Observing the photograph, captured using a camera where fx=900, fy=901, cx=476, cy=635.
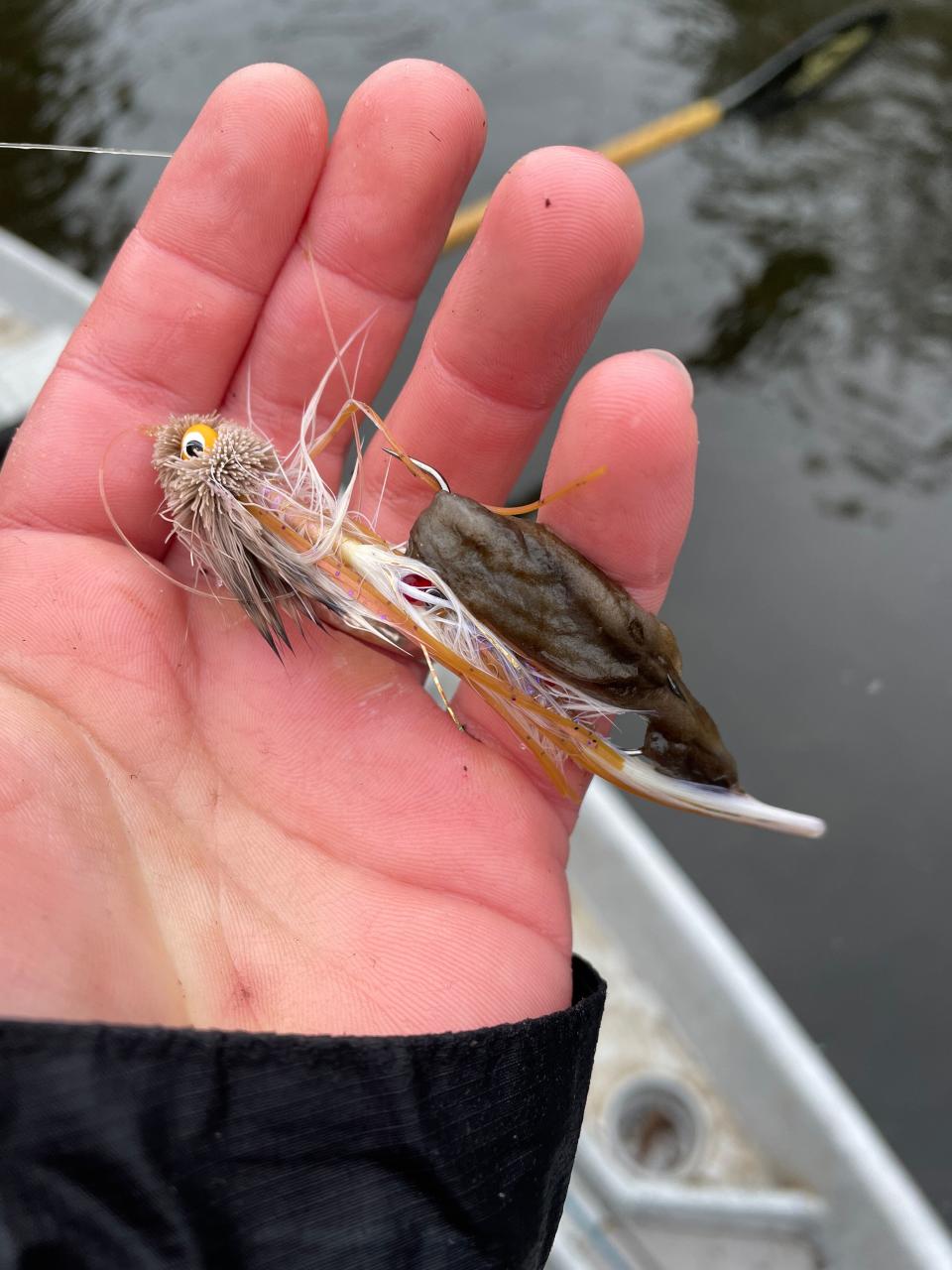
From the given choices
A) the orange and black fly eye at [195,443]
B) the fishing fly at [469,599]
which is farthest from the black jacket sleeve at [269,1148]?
the orange and black fly eye at [195,443]

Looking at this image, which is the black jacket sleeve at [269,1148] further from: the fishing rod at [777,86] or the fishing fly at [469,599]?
the fishing rod at [777,86]

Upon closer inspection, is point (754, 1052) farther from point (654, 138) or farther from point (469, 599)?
point (654, 138)

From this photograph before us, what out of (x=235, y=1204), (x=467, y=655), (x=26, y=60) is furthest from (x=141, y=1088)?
(x=26, y=60)

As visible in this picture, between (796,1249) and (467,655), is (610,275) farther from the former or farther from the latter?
(796,1249)

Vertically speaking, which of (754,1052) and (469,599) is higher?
(469,599)

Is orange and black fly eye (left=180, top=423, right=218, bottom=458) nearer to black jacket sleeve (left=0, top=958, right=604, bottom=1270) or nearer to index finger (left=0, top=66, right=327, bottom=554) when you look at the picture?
index finger (left=0, top=66, right=327, bottom=554)

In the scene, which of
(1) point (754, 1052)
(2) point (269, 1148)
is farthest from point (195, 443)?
(1) point (754, 1052)

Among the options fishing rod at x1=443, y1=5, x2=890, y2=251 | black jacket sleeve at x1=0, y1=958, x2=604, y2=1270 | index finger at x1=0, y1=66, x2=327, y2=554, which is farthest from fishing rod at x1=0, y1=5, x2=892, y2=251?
black jacket sleeve at x1=0, y1=958, x2=604, y2=1270

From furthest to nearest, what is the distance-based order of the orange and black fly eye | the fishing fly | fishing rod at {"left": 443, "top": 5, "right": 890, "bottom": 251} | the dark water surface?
fishing rod at {"left": 443, "top": 5, "right": 890, "bottom": 251}, the dark water surface, the orange and black fly eye, the fishing fly
